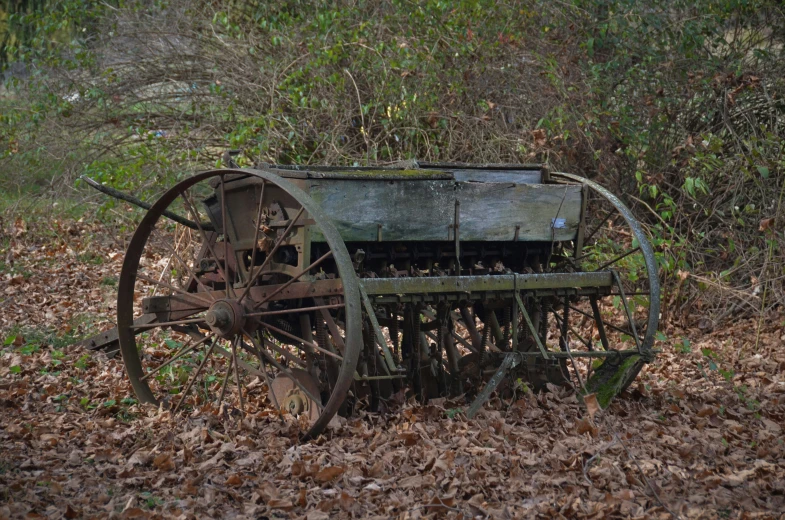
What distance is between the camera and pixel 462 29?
30.7 feet

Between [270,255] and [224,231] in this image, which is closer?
[270,255]

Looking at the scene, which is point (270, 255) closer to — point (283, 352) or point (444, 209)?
point (283, 352)

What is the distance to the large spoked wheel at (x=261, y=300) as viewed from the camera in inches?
197

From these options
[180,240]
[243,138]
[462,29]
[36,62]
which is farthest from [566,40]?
[36,62]

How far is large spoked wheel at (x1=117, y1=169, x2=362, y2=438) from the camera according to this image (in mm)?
4992

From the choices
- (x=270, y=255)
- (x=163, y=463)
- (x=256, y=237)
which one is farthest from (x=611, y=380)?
(x=163, y=463)

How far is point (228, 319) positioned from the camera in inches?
215

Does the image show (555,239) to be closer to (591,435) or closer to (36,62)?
(591,435)

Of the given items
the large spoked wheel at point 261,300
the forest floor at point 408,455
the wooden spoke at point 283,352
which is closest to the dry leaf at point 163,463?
the forest floor at point 408,455

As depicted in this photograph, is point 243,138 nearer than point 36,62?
Yes

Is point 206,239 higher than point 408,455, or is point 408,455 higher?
point 206,239

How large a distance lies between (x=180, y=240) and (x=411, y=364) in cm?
438

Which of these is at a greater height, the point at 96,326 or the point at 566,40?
the point at 566,40

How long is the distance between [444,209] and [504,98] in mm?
4207
